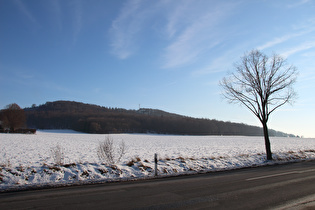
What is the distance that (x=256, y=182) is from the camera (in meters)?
8.49

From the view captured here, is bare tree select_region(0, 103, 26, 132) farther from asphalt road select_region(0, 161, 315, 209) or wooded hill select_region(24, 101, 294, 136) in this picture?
asphalt road select_region(0, 161, 315, 209)

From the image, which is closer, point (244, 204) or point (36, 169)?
point (244, 204)

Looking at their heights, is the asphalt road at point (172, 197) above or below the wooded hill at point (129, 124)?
below

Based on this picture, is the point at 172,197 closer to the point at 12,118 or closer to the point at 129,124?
the point at 12,118

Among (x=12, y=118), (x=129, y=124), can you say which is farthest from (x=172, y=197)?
(x=129, y=124)

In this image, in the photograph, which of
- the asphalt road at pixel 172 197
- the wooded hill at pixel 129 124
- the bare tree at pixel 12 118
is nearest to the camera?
the asphalt road at pixel 172 197

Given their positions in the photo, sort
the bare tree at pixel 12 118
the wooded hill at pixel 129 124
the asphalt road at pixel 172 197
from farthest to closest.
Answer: the wooded hill at pixel 129 124 < the bare tree at pixel 12 118 < the asphalt road at pixel 172 197

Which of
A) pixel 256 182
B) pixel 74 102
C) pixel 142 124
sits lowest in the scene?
pixel 256 182

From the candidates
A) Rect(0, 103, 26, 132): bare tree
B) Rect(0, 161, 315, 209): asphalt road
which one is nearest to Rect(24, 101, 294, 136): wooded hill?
Rect(0, 103, 26, 132): bare tree

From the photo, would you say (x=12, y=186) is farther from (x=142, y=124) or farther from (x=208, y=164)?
(x=142, y=124)

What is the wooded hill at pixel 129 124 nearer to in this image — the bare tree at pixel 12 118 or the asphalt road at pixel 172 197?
the bare tree at pixel 12 118

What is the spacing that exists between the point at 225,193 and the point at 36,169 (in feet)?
26.8

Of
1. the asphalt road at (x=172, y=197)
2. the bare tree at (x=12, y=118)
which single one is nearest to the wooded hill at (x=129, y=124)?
the bare tree at (x=12, y=118)

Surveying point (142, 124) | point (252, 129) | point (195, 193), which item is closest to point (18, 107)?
point (142, 124)
